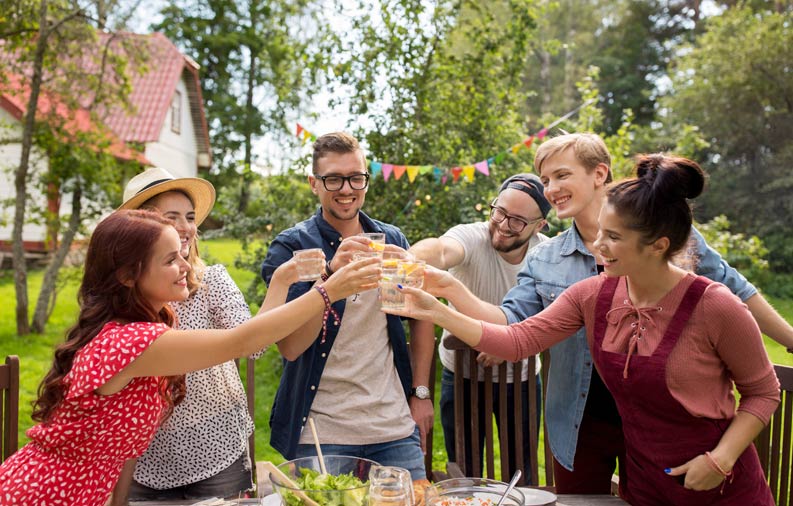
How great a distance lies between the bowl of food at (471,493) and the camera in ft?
6.18

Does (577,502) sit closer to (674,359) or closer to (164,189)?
(674,359)

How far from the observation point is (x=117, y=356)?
2059mm

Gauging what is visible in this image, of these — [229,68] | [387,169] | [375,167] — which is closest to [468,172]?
[387,169]

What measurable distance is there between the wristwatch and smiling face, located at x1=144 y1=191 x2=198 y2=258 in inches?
44.6

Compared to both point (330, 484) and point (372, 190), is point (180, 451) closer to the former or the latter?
point (330, 484)

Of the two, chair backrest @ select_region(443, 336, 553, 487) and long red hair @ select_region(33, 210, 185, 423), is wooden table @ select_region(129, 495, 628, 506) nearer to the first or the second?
long red hair @ select_region(33, 210, 185, 423)

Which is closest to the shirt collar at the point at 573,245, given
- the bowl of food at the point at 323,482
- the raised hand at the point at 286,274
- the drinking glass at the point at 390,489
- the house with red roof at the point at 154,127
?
the raised hand at the point at 286,274

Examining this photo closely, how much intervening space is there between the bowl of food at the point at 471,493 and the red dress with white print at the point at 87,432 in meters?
0.96

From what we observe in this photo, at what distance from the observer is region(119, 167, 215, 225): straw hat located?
9.13 ft

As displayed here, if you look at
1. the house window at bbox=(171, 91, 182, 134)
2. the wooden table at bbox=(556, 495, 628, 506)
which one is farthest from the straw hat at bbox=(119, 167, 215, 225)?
the house window at bbox=(171, 91, 182, 134)

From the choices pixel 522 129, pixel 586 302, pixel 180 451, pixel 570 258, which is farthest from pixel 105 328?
pixel 522 129

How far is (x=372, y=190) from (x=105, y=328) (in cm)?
499

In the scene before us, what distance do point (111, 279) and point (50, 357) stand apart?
22.2ft

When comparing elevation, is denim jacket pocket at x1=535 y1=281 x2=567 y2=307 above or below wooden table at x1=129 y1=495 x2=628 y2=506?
above
